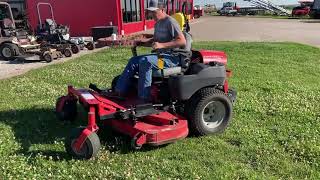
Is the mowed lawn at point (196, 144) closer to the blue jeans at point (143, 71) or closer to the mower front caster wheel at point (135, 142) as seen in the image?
the mower front caster wheel at point (135, 142)

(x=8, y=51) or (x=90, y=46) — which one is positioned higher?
(x=8, y=51)

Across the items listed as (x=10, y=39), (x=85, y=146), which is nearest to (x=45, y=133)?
(x=85, y=146)

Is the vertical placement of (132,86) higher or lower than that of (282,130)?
higher

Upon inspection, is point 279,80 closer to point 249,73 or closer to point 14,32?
point 249,73

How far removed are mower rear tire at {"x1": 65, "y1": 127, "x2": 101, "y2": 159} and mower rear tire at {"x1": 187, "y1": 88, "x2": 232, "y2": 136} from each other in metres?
1.46

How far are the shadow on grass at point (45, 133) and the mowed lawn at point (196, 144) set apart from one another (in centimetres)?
1

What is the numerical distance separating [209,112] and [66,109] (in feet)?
7.14

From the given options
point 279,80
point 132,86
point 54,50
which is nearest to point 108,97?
point 132,86

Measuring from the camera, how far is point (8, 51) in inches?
607

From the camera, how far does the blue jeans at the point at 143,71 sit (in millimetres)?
6020

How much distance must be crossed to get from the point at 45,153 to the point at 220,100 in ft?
Answer: 8.34

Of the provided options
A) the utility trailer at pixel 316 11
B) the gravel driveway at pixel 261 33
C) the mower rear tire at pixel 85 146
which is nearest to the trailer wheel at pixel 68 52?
the gravel driveway at pixel 261 33

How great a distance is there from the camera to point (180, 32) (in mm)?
6211

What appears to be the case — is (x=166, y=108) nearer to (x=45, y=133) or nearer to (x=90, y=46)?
(x=45, y=133)
